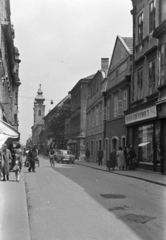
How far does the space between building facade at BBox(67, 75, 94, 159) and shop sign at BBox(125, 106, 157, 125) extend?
2641cm

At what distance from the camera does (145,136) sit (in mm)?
25125

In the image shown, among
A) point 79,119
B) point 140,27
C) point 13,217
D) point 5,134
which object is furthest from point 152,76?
point 79,119

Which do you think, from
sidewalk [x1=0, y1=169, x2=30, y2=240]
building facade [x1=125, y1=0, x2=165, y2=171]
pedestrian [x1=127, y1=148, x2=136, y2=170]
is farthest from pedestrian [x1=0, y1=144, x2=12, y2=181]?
pedestrian [x1=127, y1=148, x2=136, y2=170]

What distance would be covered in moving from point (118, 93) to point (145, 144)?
344 inches

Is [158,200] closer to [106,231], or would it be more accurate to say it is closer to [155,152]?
[106,231]

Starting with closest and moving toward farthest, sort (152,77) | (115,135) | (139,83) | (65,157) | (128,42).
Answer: (152,77), (139,83), (115,135), (128,42), (65,157)

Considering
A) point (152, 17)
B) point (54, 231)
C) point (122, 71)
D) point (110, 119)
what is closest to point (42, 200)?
point (54, 231)

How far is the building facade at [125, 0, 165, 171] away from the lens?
23.1 m

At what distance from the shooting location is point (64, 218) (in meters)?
8.34

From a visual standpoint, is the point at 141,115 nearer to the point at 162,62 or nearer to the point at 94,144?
the point at 162,62

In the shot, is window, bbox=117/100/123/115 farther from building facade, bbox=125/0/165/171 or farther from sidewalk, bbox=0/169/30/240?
sidewalk, bbox=0/169/30/240

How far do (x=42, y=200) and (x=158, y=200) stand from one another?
3500 millimetres

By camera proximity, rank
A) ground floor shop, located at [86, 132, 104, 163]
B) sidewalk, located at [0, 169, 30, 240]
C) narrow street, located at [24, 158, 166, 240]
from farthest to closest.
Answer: ground floor shop, located at [86, 132, 104, 163] < narrow street, located at [24, 158, 166, 240] < sidewalk, located at [0, 169, 30, 240]

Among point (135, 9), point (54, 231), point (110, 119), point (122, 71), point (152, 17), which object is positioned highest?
point (135, 9)
